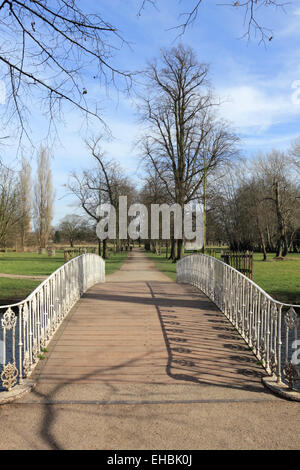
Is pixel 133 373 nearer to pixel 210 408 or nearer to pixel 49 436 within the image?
pixel 210 408

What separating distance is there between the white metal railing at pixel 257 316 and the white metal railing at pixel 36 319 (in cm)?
301

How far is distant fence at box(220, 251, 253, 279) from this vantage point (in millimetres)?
13547

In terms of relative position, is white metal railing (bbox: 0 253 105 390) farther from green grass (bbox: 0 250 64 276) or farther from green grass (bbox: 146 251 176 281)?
green grass (bbox: 0 250 64 276)

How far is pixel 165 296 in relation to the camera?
10969 mm

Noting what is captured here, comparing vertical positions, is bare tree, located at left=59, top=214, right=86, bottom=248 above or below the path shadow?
above

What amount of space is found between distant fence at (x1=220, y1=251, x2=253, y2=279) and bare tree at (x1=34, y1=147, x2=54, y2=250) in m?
56.7

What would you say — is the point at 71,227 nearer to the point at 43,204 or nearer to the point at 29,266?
the point at 43,204

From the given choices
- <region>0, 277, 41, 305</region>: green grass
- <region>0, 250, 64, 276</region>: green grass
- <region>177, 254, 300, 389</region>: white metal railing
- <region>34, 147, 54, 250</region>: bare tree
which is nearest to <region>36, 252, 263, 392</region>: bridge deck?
<region>177, 254, 300, 389</region>: white metal railing

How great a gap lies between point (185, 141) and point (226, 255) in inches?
896

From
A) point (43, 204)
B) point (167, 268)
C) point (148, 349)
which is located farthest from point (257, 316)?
point (43, 204)

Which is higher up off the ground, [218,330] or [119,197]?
[119,197]

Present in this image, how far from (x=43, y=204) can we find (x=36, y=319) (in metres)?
65.2

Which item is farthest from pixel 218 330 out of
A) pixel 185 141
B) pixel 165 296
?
pixel 185 141

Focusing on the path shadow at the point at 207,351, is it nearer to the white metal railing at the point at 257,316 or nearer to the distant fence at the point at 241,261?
the white metal railing at the point at 257,316
